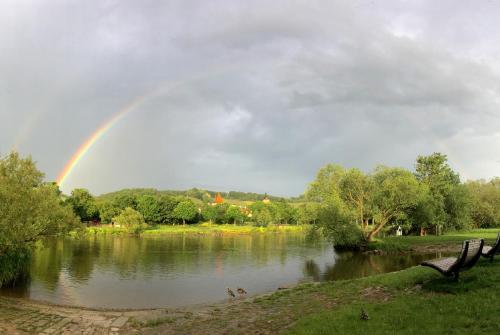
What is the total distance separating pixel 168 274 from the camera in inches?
1470

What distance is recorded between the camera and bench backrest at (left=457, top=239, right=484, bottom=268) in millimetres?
10672

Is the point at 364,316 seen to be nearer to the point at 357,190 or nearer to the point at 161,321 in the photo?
the point at 161,321

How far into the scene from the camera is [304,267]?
4175 cm

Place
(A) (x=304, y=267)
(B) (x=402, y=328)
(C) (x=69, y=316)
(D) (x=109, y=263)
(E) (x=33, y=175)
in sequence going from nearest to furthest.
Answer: (B) (x=402, y=328), (C) (x=69, y=316), (E) (x=33, y=175), (A) (x=304, y=267), (D) (x=109, y=263)

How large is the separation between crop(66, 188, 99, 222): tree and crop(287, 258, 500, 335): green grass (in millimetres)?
114871

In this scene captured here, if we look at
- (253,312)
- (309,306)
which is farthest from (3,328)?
(309,306)

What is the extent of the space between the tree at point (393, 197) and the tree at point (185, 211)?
3365 inches

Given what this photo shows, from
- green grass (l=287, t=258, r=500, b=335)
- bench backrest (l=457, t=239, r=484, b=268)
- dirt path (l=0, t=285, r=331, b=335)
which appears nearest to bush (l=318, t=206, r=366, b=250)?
dirt path (l=0, t=285, r=331, b=335)

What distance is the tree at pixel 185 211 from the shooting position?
132625mm

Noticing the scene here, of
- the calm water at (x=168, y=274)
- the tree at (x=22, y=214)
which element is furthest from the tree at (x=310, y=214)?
the tree at (x=22, y=214)

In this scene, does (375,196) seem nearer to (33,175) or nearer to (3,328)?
(33,175)

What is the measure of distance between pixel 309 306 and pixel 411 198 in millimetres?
47020

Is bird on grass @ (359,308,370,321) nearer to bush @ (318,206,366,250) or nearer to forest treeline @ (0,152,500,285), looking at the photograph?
forest treeline @ (0,152,500,285)

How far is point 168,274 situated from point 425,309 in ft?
101
